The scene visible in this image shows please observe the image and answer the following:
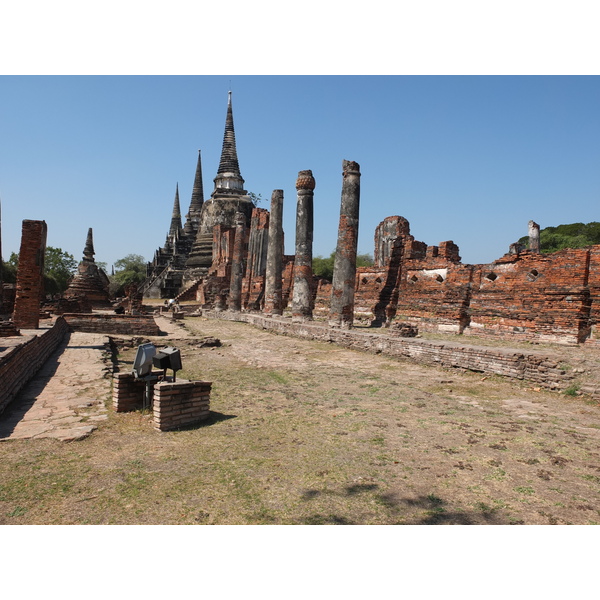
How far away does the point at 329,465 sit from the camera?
3.68m

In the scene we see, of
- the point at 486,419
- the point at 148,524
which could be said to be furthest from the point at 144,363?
the point at 486,419

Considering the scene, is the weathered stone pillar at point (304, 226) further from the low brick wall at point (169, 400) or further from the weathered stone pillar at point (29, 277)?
the low brick wall at point (169, 400)

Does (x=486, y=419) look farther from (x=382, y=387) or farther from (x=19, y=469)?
(x=19, y=469)

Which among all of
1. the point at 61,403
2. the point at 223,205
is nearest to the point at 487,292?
the point at 61,403

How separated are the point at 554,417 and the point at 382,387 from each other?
250 centimetres

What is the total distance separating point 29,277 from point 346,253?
31.2ft

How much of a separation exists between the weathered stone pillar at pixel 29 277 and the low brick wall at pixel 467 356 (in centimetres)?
798

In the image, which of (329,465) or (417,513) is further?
(329,465)

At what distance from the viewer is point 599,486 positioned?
11.0ft

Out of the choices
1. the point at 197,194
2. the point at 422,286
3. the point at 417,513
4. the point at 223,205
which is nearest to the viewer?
the point at 417,513

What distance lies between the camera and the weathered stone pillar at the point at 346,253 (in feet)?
47.7

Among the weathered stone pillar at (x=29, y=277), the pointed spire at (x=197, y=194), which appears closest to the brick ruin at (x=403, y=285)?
the weathered stone pillar at (x=29, y=277)

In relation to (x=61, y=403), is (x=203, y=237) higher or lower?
higher

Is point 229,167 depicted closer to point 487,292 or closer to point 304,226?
point 304,226
